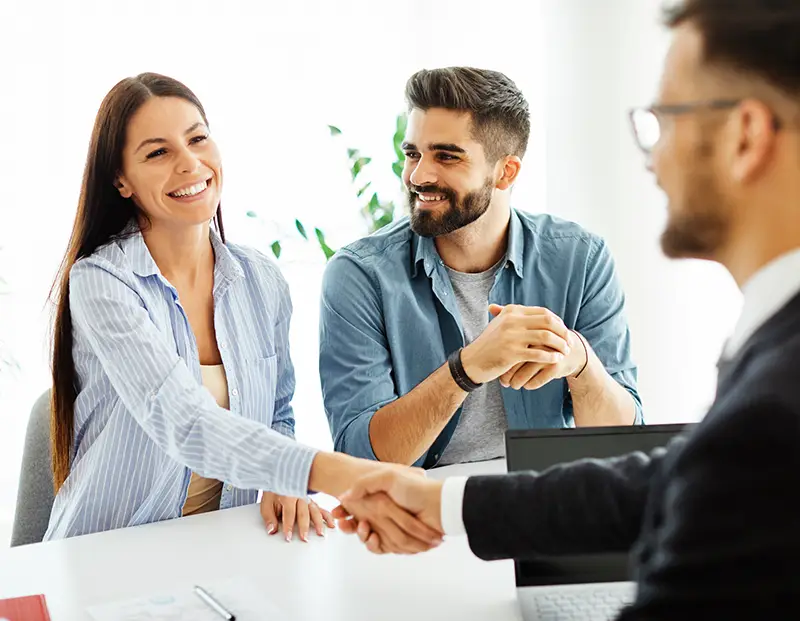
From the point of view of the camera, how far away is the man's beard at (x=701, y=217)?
94 cm

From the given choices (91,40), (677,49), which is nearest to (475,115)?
(677,49)

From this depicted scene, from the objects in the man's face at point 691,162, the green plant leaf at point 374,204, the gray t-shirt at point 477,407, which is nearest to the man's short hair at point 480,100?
the gray t-shirt at point 477,407

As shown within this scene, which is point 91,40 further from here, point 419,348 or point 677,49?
point 677,49

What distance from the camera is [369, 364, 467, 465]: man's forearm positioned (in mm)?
2057

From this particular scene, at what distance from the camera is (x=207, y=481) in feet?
6.70

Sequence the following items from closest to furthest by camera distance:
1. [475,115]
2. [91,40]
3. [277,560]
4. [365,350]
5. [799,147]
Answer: [799,147] < [277,560] < [365,350] < [475,115] < [91,40]

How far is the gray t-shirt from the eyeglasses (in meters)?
1.23

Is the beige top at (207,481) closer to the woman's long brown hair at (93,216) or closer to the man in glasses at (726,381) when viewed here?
the woman's long brown hair at (93,216)

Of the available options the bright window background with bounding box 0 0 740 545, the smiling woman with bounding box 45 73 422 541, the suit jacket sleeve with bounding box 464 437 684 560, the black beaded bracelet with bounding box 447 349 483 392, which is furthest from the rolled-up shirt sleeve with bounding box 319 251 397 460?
the bright window background with bounding box 0 0 740 545

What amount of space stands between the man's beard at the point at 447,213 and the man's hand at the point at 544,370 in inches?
17.3

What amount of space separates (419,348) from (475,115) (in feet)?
2.04

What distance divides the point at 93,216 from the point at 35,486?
0.58 meters

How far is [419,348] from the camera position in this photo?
230 cm

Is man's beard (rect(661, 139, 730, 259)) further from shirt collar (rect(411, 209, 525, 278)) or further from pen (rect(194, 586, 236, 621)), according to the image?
shirt collar (rect(411, 209, 525, 278))
